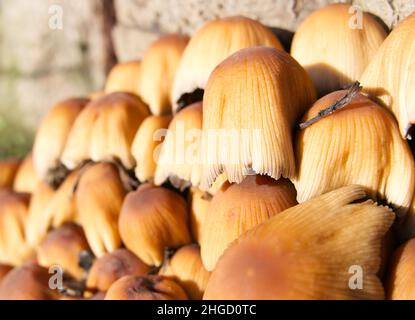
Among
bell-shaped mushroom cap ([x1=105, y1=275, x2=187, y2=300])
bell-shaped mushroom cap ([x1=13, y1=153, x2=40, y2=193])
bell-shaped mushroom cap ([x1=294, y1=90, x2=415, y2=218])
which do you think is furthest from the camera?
bell-shaped mushroom cap ([x1=13, y1=153, x2=40, y2=193])

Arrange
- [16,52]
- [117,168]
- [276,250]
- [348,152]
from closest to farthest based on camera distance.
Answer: [276,250]
[348,152]
[117,168]
[16,52]

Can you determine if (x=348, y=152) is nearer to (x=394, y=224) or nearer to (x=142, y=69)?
(x=394, y=224)

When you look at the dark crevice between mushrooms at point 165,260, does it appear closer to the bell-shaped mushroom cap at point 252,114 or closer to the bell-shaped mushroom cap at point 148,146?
the bell-shaped mushroom cap at point 148,146

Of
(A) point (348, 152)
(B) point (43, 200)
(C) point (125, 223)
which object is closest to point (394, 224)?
(A) point (348, 152)

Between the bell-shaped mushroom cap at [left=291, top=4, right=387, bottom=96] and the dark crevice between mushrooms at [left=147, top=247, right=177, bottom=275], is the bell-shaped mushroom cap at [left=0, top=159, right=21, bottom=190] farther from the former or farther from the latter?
the bell-shaped mushroom cap at [left=291, top=4, right=387, bottom=96]

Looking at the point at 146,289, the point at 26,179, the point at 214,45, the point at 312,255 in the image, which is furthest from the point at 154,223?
the point at 26,179

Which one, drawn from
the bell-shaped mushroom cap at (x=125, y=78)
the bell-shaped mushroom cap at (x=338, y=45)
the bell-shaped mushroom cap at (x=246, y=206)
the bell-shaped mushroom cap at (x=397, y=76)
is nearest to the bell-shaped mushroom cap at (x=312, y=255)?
the bell-shaped mushroom cap at (x=246, y=206)

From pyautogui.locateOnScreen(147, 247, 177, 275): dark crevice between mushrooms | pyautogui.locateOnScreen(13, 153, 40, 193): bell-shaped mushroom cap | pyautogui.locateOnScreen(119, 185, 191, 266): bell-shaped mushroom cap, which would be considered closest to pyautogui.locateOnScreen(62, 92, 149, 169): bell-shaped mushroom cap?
pyautogui.locateOnScreen(119, 185, 191, 266): bell-shaped mushroom cap
